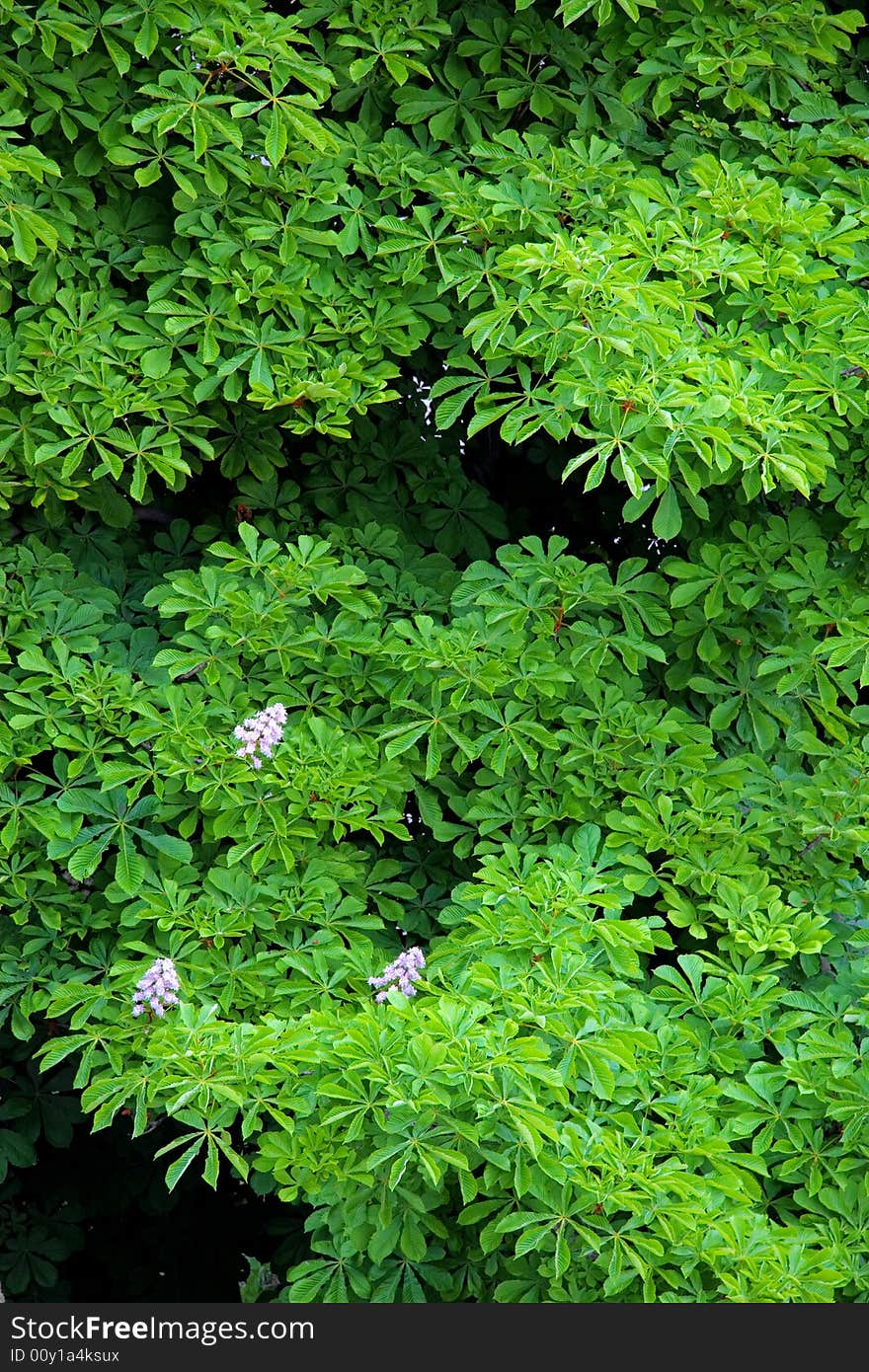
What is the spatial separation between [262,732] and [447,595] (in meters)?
0.82

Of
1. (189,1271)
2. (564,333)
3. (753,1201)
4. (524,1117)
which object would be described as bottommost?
(189,1271)

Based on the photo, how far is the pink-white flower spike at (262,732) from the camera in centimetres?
345

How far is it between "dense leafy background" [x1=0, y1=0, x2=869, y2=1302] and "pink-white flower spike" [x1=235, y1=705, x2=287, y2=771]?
6 cm

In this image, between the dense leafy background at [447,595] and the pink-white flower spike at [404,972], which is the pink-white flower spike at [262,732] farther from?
the pink-white flower spike at [404,972]

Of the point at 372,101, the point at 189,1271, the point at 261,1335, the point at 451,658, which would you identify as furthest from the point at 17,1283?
the point at 372,101

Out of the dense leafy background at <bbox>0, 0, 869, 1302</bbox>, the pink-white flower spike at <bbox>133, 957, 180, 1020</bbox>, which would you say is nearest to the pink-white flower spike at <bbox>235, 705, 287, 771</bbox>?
the dense leafy background at <bbox>0, 0, 869, 1302</bbox>

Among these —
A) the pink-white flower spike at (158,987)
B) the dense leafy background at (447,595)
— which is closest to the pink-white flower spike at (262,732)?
the dense leafy background at (447,595)

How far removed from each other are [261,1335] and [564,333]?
92.0 inches

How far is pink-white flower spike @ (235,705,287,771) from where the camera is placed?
11.3 feet

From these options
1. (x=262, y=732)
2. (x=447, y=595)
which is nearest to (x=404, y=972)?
(x=262, y=732)

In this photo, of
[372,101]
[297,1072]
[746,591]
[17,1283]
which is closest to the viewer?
[297,1072]

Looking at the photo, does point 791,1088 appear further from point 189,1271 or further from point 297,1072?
point 189,1271

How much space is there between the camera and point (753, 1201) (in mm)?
3002

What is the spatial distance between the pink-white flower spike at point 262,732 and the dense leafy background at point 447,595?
0.19ft
